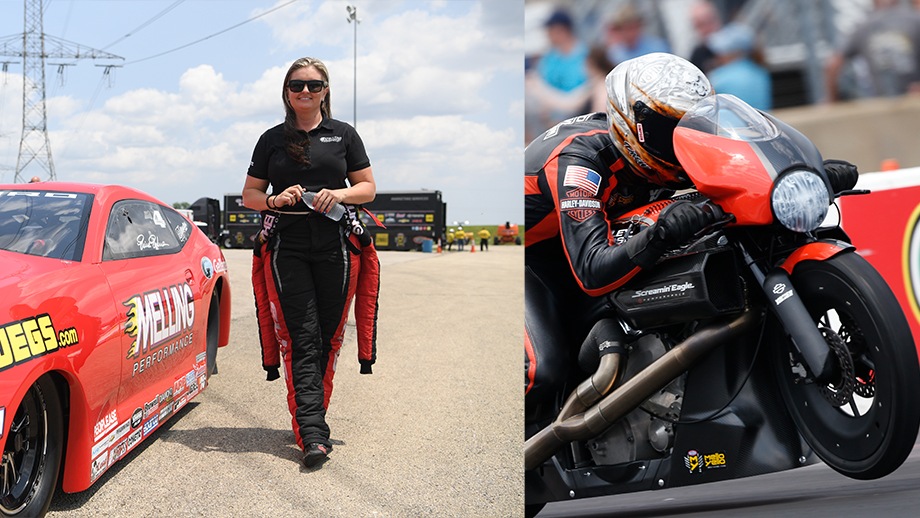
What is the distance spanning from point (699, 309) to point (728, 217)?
0.25 metres

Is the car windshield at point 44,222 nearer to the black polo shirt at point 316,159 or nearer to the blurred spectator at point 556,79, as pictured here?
the black polo shirt at point 316,159

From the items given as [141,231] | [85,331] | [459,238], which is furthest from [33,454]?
[459,238]

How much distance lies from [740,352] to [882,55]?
95 centimetres

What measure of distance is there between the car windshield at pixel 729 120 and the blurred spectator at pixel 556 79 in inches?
12.6

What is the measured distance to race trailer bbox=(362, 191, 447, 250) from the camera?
1992 cm

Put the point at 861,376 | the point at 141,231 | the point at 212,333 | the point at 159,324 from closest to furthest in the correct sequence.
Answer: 1. the point at 861,376
2. the point at 159,324
3. the point at 141,231
4. the point at 212,333

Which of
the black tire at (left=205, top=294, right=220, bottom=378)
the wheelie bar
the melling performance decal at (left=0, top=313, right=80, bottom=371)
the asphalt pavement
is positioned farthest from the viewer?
the black tire at (left=205, top=294, right=220, bottom=378)

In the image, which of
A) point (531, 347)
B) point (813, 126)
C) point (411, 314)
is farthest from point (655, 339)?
point (411, 314)

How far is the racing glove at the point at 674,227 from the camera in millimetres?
2117

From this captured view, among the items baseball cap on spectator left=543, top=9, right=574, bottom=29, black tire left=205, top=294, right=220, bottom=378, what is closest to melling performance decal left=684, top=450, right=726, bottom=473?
baseball cap on spectator left=543, top=9, right=574, bottom=29

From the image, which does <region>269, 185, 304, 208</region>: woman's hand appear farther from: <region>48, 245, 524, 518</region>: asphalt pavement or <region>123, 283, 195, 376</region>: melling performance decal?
<region>48, 245, 524, 518</region>: asphalt pavement

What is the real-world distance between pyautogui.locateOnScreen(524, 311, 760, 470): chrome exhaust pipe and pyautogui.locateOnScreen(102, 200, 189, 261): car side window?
1950 mm

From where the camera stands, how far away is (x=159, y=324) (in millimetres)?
3592

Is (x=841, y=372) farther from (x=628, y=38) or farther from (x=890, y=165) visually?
(x=628, y=38)
